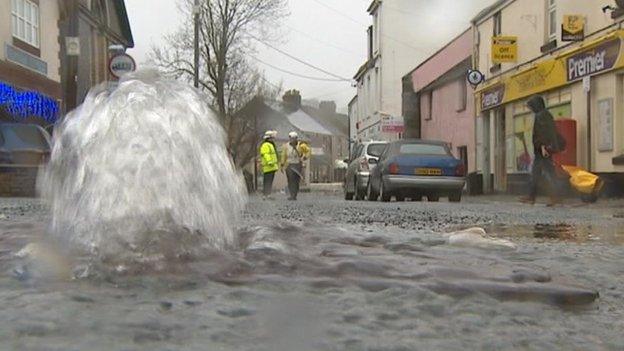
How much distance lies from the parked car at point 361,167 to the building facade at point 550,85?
13.5ft

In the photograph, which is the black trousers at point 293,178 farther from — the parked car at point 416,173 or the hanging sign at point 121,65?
the hanging sign at point 121,65

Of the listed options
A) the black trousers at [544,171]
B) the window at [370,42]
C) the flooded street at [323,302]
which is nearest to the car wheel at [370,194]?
the black trousers at [544,171]

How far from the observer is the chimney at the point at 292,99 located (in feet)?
256

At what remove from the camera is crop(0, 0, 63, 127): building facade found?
20188 millimetres

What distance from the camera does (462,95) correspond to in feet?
89.5

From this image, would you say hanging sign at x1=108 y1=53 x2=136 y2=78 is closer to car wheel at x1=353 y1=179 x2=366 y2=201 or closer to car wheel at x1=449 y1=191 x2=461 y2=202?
car wheel at x1=353 y1=179 x2=366 y2=201

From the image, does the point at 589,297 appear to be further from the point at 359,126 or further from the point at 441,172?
the point at 359,126

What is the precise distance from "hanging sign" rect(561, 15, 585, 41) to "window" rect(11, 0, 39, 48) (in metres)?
14.5

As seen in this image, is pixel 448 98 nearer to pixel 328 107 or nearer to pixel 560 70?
pixel 560 70

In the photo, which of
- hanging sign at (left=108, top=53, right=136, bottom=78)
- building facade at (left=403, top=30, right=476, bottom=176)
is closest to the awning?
building facade at (left=403, top=30, right=476, bottom=176)

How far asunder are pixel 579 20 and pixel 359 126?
114 ft

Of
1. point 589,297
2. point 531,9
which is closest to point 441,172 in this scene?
point 531,9

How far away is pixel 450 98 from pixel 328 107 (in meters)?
63.1

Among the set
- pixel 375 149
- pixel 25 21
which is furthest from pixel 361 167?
pixel 25 21
